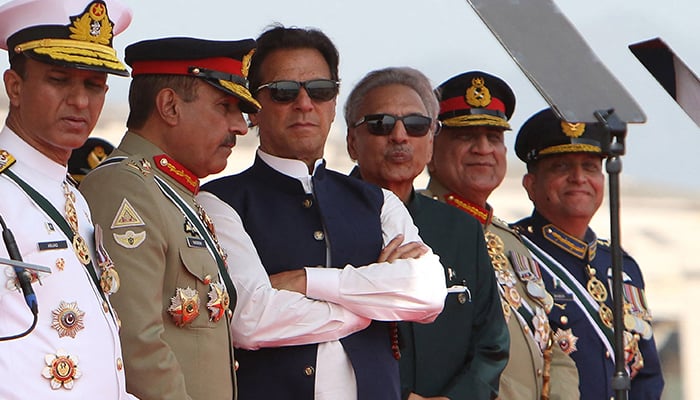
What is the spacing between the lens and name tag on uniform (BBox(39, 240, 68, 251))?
10.8ft

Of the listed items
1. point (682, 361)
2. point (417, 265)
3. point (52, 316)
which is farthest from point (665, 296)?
point (52, 316)

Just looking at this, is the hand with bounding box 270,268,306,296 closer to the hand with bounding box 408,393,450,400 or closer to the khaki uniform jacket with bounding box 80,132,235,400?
the khaki uniform jacket with bounding box 80,132,235,400

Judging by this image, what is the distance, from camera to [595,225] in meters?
7.78

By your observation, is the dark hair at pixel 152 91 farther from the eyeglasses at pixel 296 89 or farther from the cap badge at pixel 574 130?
the cap badge at pixel 574 130

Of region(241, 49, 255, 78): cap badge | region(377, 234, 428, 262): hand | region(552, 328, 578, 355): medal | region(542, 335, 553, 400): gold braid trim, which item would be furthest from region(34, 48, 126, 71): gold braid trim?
region(552, 328, 578, 355): medal

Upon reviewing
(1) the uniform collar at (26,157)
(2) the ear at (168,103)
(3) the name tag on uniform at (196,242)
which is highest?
(2) the ear at (168,103)

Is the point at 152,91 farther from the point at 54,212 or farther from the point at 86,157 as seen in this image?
the point at 86,157

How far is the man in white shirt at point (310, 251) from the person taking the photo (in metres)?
4.01

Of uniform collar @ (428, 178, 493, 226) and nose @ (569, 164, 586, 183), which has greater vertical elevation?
nose @ (569, 164, 586, 183)

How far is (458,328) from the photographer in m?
4.63

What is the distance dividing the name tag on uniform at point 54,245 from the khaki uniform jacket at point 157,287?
252mm

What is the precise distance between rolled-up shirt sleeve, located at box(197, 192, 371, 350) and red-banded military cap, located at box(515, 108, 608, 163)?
77.1 inches

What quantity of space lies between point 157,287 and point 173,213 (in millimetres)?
255

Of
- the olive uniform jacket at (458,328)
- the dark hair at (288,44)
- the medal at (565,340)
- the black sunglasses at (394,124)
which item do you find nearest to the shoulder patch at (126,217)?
the dark hair at (288,44)
